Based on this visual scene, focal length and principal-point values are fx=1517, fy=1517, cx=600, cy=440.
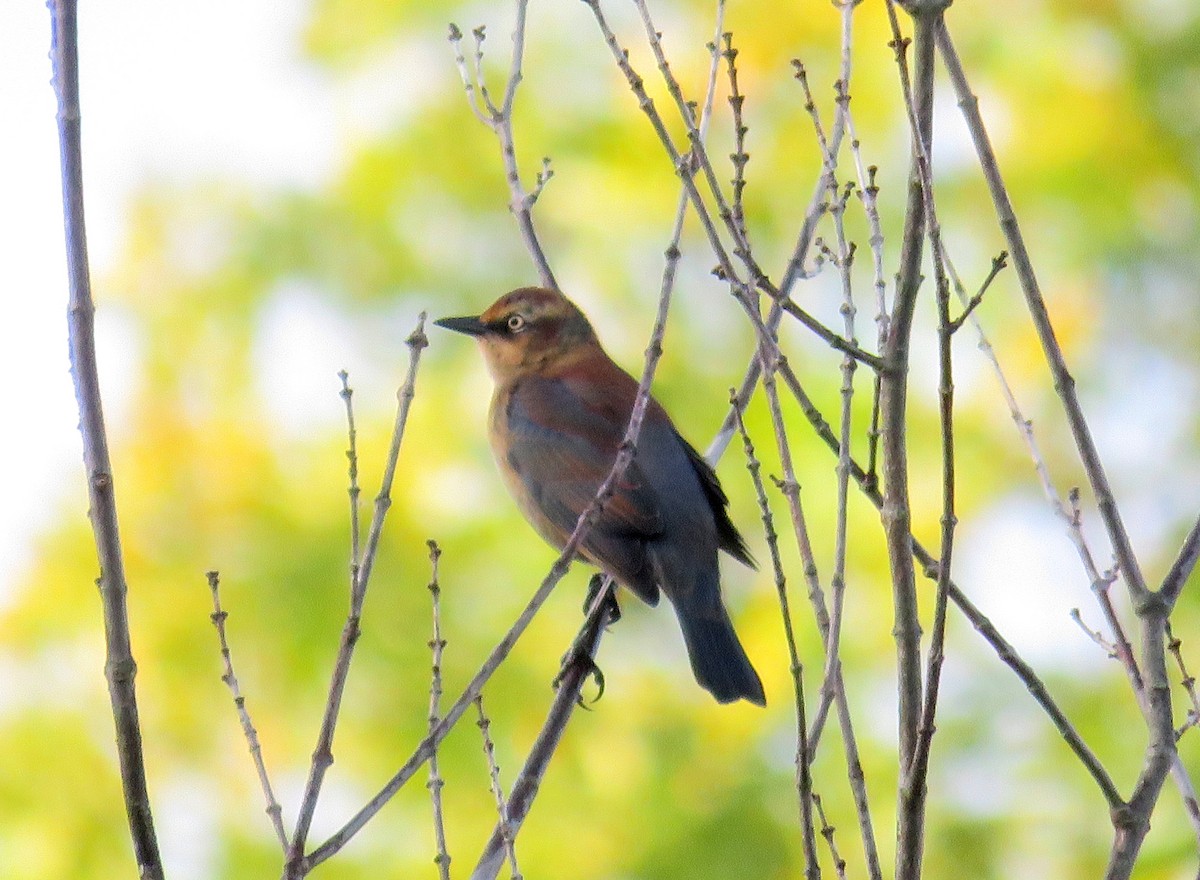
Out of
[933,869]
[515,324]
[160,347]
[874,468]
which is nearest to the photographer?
[874,468]

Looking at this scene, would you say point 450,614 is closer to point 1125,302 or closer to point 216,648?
point 216,648

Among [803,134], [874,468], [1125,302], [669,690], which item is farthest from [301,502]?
[874,468]

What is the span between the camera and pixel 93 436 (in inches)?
100

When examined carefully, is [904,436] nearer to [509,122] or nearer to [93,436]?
[93,436]

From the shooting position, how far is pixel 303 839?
8.64ft

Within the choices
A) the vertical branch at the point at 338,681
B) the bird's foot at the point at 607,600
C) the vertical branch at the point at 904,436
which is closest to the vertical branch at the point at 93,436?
the vertical branch at the point at 338,681

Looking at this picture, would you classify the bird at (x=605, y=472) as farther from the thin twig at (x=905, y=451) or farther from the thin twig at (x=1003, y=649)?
the thin twig at (x=905, y=451)

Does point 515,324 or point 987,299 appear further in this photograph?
point 987,299

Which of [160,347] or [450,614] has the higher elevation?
[160,347]

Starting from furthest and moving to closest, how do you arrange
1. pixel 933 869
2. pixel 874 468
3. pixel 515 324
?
pixel 933 869 → pixel 515 324 → pixel 874 468

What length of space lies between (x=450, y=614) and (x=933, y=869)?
3066 millimetres

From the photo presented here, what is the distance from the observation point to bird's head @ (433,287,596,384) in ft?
20.2

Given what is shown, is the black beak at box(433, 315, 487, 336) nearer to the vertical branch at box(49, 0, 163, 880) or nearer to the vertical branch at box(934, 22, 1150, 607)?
the vertical branch at box(934, 22, 1150, 607)

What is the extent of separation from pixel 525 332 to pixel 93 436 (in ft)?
12.3
